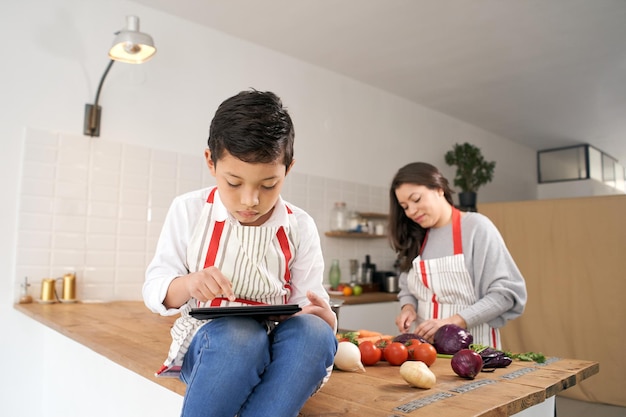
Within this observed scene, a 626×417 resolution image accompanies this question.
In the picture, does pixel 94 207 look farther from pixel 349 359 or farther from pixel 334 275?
pixel 349 359

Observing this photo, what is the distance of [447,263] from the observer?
2.11m

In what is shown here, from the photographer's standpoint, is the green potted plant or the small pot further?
the green potted plant

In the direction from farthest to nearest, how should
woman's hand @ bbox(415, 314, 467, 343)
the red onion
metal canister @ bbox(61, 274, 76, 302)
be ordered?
metal canister @ bbox(61, 274, 76, 302), woman's hand @ bbox(415, 314, 467, 343), the red onion

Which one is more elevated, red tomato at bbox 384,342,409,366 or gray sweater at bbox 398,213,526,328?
gray sweater at bbox 398,213,526,328

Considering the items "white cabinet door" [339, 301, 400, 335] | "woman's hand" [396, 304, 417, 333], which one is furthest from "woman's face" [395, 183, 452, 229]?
"white cabinet door" [339, 301, 400, 335]

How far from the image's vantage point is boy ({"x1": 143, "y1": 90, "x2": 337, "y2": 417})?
34.3 inches

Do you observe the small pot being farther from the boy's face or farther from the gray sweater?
the boy's face

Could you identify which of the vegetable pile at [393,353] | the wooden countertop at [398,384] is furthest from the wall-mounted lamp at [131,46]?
the vegetable pile at [393,353]

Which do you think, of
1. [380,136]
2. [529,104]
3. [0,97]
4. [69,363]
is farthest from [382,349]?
[529,104]

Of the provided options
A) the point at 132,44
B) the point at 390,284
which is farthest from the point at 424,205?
the point at 390,284

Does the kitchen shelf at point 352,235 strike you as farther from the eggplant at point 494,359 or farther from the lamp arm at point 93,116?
the eggplant at point 494,359

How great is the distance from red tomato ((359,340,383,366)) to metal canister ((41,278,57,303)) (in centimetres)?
198

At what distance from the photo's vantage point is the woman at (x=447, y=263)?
1.99m

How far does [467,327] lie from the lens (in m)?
1.96
